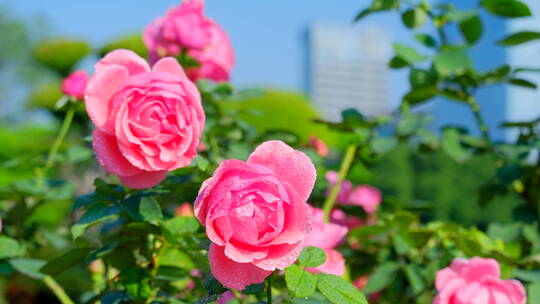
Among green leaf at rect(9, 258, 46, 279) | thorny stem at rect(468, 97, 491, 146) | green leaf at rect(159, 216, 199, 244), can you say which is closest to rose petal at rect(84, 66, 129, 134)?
green leaf at rect(159, 216, 199, 244)

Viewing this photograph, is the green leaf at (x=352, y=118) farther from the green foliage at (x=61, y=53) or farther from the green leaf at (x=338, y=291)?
the green foliage at (x=61, y=53)

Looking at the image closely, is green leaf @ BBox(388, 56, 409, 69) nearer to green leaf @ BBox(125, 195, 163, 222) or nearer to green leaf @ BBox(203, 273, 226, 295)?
green leaf @ BBox(125, 195, 163, 222)

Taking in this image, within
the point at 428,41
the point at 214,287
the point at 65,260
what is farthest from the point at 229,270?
the point at 428,41

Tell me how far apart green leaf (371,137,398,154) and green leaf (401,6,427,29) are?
176 millimetres

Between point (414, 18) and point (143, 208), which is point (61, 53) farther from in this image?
point (143, 208)

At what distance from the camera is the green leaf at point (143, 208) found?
0.71 metres

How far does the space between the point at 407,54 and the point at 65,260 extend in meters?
0.57

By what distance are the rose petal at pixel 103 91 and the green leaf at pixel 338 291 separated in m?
0.23

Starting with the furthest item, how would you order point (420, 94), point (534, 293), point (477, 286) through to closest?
point (420, 94) → point (534, 293) → point (477, 286)

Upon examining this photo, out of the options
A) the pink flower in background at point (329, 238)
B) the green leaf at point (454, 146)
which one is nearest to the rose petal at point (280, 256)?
the pink flower in background at point (329, 238)

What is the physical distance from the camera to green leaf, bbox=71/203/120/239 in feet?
2.25

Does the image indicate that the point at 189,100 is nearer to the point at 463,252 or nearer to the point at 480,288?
the point at 480,288

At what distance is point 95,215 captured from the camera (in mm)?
713

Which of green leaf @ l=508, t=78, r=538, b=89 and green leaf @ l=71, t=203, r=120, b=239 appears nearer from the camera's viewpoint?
green leaf @ l=71, t=203, r=120, b=239
